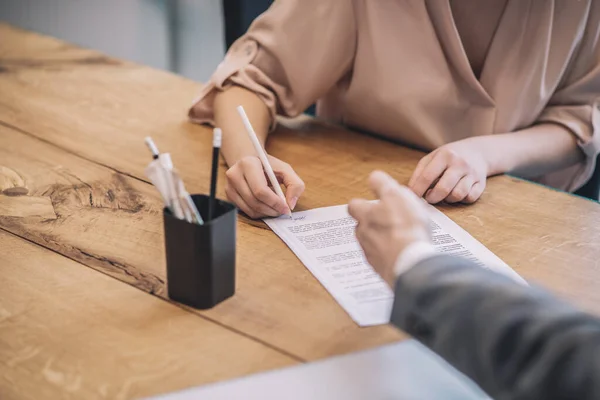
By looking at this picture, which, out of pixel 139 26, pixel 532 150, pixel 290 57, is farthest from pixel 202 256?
pixel 139 26

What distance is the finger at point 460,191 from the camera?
3.20 feet

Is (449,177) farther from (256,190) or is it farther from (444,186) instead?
(256,190)

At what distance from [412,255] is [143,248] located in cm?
36

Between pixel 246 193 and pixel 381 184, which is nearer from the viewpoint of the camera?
pixel 381 184

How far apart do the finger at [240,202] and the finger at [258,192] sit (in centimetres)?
1

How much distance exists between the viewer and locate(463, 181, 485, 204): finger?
0.99 metres

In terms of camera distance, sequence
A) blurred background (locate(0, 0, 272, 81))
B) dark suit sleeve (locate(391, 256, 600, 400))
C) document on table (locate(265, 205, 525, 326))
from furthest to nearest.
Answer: blurred background (locate(0, 0, 272, 81))
document on table (locate(265, 205, 525, 326))
dark suit sleeve (locate(391, 256, 600, 400))

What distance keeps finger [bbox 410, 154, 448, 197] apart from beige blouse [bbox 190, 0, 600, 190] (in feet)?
0.65

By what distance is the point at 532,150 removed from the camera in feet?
3.83

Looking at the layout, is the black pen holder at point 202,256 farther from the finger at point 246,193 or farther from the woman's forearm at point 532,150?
the woman's forearm at point 532,150

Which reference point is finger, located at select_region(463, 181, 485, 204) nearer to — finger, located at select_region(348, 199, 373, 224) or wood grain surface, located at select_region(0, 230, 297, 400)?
finger, located at select_region(348, 199, 373, 224)

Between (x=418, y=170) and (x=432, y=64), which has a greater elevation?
(x=432, y=64)

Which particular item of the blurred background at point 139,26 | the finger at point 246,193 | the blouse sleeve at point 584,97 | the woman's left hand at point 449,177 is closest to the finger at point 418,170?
the woman's left hand at point 449,177

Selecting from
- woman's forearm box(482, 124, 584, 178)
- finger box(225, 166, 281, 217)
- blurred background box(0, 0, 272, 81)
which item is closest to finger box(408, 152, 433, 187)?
woman's forearm box(482, 124, 584, 178)
